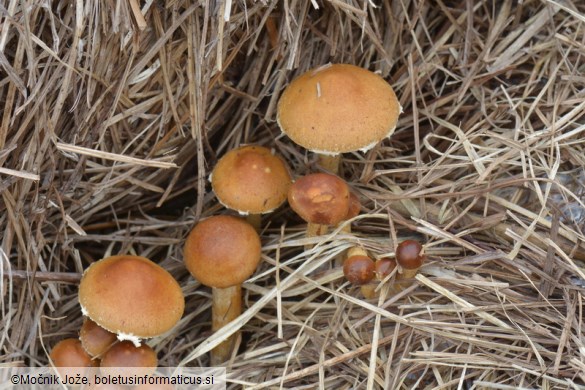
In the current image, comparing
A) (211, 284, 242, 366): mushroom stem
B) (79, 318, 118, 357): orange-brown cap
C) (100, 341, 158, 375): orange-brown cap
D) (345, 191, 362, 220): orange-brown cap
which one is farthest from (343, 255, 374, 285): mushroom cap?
(79, 318, 118, 357): orange-brown cap

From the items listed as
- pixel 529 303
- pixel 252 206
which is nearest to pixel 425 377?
pixel 529 303

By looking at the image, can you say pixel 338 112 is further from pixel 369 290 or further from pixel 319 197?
pixel 369 290

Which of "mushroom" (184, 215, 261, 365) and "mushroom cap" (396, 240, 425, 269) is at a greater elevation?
"mushroom cap" (396, 240, 425, 269)

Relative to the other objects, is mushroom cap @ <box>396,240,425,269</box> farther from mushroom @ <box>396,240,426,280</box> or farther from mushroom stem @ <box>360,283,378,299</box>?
mushroom stem @ <box>360,283,378,299</box>

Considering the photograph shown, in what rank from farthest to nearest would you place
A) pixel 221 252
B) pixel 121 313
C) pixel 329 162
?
pixel 329 162, pixel 221 252, pixel 121 313

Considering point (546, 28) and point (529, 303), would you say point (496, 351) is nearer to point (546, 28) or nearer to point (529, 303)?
point (529, 303)

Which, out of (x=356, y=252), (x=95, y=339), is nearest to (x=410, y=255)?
(x=356, y=252)
